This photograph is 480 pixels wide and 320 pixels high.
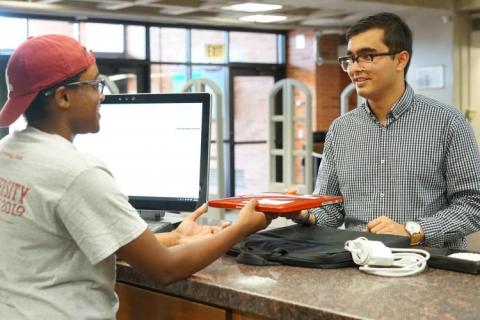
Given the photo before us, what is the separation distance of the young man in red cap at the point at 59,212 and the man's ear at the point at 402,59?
1.05 meters

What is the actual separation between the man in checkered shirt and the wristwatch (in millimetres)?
111

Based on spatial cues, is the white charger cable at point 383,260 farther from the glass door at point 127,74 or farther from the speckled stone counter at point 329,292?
the glass door at point 127,74

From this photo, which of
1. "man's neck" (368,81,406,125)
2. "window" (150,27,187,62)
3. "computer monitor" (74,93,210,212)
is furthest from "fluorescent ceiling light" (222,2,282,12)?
"man's neck" (368,81,406,125)

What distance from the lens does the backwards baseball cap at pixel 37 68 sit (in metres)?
1.42

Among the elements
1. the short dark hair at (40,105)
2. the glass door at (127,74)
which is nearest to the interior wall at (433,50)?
the glass door at (127,74)

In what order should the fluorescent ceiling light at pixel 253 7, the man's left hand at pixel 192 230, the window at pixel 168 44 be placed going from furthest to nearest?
the window at pixel 168 44
the fluorescent ceiling light at pixel 253 7
the man's left hand at pixel 192 230

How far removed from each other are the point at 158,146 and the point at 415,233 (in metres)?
0.87

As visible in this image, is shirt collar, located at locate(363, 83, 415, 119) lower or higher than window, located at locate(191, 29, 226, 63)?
lower

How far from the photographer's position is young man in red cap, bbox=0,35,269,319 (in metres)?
1.35

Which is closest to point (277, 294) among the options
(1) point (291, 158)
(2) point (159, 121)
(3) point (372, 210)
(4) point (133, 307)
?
(4) point (133, 307)

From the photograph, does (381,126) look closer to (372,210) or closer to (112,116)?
(372,210)

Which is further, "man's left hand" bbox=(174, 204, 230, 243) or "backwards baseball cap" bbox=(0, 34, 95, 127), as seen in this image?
"man's left hand" bbox=(174, 204, 230, 243)

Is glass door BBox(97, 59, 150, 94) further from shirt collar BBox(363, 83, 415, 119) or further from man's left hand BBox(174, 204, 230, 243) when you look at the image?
man's left hand BBox(174, 204, 230, 243)

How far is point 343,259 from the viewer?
1584 mm
